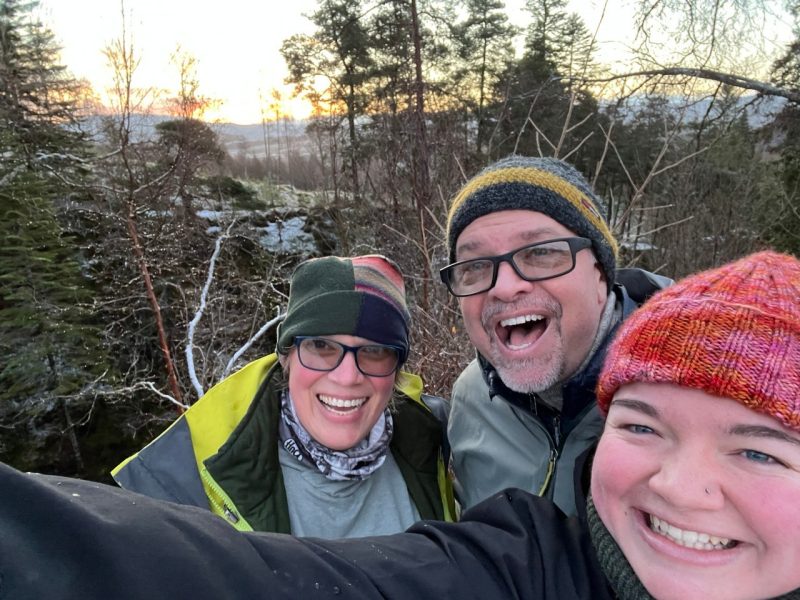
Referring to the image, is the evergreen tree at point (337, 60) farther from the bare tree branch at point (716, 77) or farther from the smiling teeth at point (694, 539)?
the smiling teeth at point (694, 539)

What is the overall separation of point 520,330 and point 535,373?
0.22m

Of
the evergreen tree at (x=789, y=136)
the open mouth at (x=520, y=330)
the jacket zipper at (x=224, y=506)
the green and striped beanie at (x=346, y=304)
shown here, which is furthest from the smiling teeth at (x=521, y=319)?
the evergreen tree at (x=789, y=136)

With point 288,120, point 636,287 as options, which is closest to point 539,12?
point 288,120

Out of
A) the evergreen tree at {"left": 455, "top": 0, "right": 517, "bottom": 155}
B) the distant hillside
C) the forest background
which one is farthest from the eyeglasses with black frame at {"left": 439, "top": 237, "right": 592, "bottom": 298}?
the distant hillside

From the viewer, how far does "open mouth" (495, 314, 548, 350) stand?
1697mm

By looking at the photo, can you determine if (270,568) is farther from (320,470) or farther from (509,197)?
(509,197)

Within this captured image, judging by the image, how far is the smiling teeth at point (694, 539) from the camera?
0.88m

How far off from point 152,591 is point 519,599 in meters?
0.74

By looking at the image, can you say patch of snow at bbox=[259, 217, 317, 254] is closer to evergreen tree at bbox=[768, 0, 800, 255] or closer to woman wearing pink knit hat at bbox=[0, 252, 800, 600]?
evergreen tree at bbox=[768, 0, 800, 255]

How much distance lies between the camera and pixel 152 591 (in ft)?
2.02

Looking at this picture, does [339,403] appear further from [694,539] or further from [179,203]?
[179,203]

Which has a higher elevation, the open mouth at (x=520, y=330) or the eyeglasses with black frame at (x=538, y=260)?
the eyeglasses with black frame at (x=538, y=260)

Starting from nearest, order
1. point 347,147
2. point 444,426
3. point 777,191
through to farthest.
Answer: point 444,426, point 777,191, point 347,147

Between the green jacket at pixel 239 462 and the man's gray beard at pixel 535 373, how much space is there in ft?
1.81
